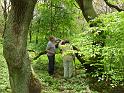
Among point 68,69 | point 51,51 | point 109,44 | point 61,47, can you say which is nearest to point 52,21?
point 51,51

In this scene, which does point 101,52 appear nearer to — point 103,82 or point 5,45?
point 5,45

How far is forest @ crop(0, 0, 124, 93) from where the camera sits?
772 cm

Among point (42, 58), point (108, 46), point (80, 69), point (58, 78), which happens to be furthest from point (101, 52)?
point (42, 58)

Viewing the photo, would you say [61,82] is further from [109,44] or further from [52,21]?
[52,21]

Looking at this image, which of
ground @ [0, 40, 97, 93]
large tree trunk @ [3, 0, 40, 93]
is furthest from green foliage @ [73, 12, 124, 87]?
ground @ [0, 40, 97, 93]

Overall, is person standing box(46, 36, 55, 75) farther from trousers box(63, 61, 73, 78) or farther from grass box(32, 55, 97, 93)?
trousers box(63, 61, 73, 78)

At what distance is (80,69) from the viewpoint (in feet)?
51.2

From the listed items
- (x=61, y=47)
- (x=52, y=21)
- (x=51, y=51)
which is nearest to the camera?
(x=61, y=47)

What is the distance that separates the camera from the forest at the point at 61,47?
772cm

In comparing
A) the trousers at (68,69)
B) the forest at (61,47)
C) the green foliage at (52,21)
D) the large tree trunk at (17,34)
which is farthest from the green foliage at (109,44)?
the green foliage at (52,21)

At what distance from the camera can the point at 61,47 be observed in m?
12.1

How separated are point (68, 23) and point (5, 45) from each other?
9.36 m

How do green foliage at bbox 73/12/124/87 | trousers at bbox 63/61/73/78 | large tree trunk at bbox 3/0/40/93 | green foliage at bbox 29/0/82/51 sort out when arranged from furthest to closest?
green foliage at bbox 29/0/82/51 < trousers at bbox 63/61/73/78 < green foliage at bbox 73/12/124/87 < large tree trunk at bbox 3/0/40/93

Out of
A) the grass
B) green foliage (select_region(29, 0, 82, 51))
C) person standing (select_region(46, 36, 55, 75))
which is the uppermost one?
green foliage (select_region(29, 0, 82, 51))
